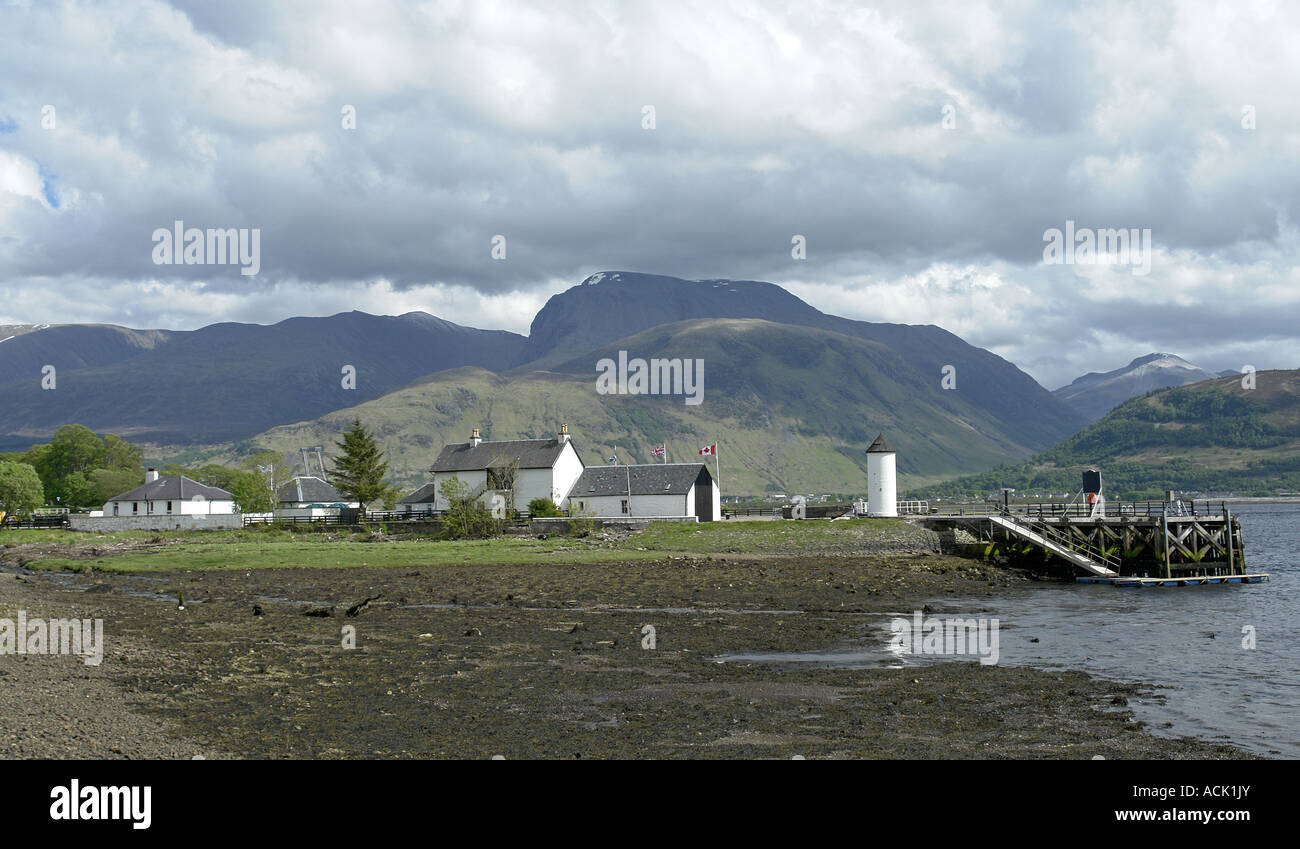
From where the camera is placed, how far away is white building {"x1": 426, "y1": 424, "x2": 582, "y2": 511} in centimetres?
9900

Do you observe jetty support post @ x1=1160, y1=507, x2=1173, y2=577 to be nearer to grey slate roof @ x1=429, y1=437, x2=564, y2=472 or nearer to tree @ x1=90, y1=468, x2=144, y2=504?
grey slate roof @ x1=429, y1=437, x2=564, y2=472

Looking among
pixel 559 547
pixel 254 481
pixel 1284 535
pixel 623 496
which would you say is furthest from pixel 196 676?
pixel 1284 535

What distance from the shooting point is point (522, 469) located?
331 feet

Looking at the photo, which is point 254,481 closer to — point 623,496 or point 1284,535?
point 623,496

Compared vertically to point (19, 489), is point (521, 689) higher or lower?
lower

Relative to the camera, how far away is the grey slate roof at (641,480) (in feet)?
303

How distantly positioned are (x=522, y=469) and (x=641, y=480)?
13.7 metres

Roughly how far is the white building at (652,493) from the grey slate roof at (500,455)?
5375 millimetres

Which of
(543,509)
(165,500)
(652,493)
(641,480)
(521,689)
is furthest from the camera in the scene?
(165,500)

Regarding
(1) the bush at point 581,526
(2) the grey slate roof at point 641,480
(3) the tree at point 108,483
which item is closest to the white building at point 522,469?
(2) the grey slate roof at point 641,480

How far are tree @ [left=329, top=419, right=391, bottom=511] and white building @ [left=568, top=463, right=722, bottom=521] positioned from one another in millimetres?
21905

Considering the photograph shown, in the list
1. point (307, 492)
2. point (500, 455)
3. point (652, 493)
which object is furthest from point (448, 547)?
point (307, 492)

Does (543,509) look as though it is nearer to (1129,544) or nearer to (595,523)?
(595,523)
